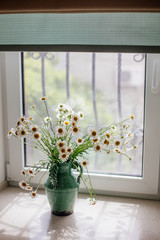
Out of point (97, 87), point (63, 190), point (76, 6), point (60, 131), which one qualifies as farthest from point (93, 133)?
point (76, 6)

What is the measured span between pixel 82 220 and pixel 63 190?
0.15 metres

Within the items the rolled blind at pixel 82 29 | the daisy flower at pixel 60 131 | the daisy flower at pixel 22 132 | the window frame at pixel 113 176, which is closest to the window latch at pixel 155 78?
the window frame at pixel 113 176

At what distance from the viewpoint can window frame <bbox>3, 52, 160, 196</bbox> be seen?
136cm

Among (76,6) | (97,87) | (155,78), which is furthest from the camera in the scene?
(97,87)

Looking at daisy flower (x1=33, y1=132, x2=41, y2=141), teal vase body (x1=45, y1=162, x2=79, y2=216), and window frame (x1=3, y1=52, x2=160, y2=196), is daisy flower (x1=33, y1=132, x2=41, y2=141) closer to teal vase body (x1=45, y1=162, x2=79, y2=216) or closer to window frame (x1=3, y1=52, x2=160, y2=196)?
teal vase body (x1=45, y1=162, x2=79, y2=216)

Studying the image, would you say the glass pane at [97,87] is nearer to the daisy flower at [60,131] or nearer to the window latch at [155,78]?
the window latch at [155,78]

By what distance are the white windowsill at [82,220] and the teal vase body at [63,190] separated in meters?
0.06

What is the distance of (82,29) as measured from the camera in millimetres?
1196

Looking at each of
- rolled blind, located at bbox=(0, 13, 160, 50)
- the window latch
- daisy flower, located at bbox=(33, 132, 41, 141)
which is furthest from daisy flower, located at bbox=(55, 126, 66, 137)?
the window latch

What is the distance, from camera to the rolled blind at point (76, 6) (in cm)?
107

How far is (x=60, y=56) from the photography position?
1.46 metres

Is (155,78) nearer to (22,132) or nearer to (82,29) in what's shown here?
(82,29)

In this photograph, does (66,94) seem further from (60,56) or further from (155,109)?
(155,109)

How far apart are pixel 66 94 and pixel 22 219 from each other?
61cm
